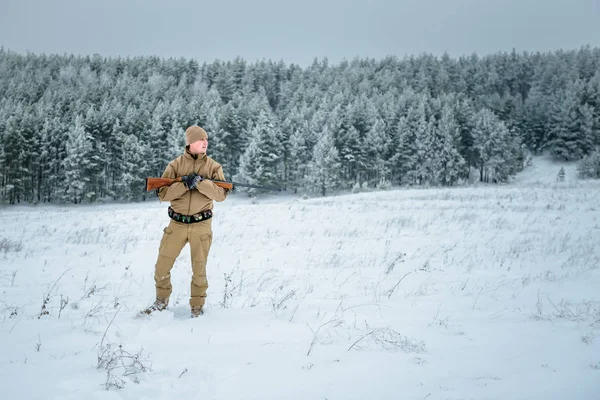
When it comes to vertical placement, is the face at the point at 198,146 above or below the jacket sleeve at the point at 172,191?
above

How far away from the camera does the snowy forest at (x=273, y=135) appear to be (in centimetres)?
4881

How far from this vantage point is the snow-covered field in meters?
2.67

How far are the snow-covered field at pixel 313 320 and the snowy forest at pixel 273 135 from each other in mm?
37472

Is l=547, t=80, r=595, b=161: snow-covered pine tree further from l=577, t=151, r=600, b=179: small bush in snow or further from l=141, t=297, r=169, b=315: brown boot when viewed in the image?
l=141, t=297, r=169, b=315: brown boot

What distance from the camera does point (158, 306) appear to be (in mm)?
4465

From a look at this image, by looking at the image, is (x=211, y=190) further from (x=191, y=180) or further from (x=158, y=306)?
(x=158, y=306)

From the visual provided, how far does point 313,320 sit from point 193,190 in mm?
2204

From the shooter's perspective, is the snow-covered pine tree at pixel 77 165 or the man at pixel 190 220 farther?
the snow-covered pine tree at pixel 77 165

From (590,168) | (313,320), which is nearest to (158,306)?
(313,320)

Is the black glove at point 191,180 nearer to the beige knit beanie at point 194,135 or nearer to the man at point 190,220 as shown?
the man at point 190,220

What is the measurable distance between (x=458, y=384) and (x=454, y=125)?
209 feet

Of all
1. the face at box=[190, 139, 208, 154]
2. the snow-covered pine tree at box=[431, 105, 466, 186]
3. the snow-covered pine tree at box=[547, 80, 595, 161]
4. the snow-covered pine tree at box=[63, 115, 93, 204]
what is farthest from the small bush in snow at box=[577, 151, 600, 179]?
the snow-covered pine tree at box=[63, 115, 93, 204]

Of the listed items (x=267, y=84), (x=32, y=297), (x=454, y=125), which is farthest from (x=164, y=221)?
(x=267, y=84)

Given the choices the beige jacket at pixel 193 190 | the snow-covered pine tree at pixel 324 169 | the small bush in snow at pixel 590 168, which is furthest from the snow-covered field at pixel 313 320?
the small bush in snow at pixel 590 168
